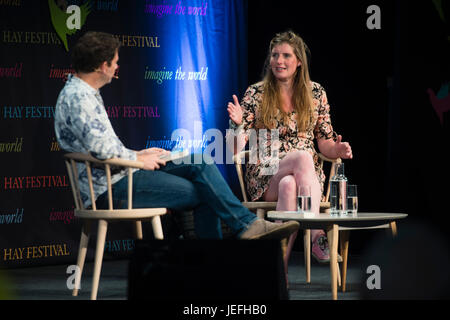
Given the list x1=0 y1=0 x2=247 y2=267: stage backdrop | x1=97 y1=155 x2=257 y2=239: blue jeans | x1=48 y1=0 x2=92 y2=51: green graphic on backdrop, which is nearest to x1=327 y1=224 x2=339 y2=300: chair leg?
x1=97 y1=155 x2=257 y2=239: blue jeans

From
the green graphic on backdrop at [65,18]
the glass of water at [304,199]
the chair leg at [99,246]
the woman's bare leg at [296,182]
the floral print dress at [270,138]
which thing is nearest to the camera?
the chair leg at [99,246]

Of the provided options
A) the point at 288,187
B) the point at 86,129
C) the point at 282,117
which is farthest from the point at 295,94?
the point at 86,129

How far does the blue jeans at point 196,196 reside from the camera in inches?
113

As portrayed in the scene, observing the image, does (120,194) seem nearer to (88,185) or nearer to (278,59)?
(88,185)

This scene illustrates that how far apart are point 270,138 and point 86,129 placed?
1400 mm

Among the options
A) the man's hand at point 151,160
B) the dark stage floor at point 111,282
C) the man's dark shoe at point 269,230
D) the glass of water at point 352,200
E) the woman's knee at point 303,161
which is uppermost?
the man's hand at point 151,160

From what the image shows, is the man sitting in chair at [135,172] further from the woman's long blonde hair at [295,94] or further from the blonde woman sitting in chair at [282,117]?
the woman's long blonde hair at [295,94]

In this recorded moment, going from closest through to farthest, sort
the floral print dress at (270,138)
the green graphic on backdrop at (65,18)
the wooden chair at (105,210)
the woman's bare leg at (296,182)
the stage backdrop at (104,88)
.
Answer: the wooden chair at (105,210)
the woman's bare leg at (296,182)
the floral print dress at (270,138)
the stage backdrop at (104,88)
the green graphic on backdrop at (65,18)

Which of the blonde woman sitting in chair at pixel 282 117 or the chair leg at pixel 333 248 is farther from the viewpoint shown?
the blonde woman sitting in chair at pixel 282 117

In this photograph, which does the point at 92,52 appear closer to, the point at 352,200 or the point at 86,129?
the point at 86,129

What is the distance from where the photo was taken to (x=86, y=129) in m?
2.86

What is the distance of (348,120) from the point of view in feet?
16.3

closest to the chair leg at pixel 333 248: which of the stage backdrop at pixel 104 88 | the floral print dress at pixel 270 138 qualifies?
the floral print dress at pixel 270 138

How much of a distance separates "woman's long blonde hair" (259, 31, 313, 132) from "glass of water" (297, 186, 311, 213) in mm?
758
